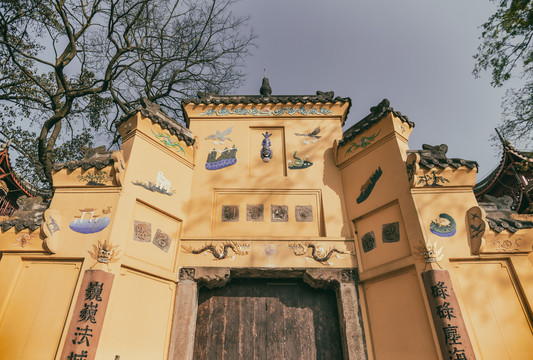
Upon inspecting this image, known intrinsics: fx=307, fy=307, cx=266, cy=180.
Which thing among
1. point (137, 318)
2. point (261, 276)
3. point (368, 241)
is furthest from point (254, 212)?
point (137, 318)

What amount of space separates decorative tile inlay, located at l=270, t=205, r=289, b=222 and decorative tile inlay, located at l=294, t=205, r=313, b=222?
22 cm

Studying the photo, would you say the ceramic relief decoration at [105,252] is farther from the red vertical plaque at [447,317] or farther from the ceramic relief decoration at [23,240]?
the red vertical plaque at [447,317]

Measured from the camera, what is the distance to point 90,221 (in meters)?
5.46

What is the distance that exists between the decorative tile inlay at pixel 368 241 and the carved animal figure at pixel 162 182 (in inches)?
165

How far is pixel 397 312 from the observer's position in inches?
209

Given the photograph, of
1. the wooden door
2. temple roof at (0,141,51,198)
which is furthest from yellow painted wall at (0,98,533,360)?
temple roof at (0,141,51,198)

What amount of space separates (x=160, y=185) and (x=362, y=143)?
14.9ft

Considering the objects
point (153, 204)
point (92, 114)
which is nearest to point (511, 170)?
point (153, 204)

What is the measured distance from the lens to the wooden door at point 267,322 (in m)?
5.61

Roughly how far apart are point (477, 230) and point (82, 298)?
6529 mm

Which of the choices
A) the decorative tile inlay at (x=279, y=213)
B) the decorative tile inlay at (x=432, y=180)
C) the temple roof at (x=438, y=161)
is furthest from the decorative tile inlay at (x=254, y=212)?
the temple roof at (x=438, y=161)

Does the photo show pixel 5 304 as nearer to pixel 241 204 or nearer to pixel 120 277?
pixel 120 277

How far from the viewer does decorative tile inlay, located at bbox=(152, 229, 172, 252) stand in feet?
19.4

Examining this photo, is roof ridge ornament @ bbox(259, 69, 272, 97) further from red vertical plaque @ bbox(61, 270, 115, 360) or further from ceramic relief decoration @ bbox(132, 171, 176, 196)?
red vertical plaque @ bbox(61, 270, 115, 360)
